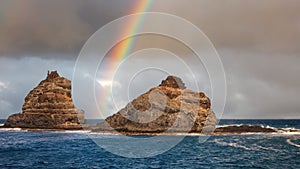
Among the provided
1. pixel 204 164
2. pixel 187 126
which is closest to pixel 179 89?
pixel 187 126

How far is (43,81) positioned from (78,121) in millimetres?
36820

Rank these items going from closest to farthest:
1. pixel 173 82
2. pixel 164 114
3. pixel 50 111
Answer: pixel 164 114 < pixel 173 82 < pixel 50 111

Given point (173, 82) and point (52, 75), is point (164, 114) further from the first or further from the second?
point (52, 75)

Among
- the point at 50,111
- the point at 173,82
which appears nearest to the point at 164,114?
the point at 173,82

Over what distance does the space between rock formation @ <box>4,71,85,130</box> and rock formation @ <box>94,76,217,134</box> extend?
34869 millimetres

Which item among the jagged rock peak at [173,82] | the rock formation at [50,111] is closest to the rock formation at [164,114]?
the jagged rock peak at [173,82]

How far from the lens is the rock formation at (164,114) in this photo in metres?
123

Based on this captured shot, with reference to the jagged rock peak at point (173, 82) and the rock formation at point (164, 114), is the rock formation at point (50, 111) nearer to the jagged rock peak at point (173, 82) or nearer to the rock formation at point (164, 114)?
the rock formation at point (164, 114)

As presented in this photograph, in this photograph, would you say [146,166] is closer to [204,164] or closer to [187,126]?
[204,164]

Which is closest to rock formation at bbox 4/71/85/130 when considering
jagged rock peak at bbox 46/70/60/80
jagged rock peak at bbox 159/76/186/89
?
jagged rock peak at bbox 46/70/60/80

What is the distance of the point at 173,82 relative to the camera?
142 m

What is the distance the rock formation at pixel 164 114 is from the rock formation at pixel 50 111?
1373 inches

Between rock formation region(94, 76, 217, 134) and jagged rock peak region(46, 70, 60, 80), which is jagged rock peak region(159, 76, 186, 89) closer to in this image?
rock formation region(94, 76, 217, 134)

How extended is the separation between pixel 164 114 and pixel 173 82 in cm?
2201
